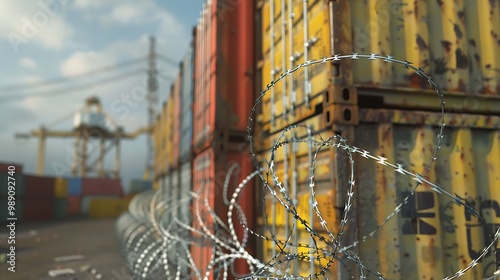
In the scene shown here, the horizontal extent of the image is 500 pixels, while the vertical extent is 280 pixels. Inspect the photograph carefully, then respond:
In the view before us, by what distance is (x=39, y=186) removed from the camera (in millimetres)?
22375

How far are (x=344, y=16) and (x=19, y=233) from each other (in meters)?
17.2

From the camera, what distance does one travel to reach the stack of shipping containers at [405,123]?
3.26 meters

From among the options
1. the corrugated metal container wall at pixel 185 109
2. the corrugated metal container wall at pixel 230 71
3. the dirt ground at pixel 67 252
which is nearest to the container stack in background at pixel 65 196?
the dirt ground at pixel 67 252

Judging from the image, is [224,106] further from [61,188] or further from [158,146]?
[61,188]

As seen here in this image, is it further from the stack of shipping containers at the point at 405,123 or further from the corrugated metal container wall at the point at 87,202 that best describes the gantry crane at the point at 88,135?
the stack of shipping containers at the point at 405,123

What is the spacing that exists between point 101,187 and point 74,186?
198 centimetres

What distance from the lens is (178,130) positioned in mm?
11023

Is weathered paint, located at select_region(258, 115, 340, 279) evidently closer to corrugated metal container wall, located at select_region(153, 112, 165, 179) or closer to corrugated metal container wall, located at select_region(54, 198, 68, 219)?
corrugated metal container wall, located at select_region(153, 112, 165, 179)

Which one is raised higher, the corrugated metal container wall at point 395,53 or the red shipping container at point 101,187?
the corrugated metal container wall at point 395,53

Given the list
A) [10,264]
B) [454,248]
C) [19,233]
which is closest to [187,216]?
[454,248]

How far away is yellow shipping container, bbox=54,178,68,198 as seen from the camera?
2495 cm

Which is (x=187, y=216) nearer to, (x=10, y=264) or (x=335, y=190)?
(x=335, y=190)

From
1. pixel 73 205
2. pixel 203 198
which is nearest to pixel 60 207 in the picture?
pixel 73 205

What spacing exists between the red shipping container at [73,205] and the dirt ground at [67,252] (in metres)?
7.40
